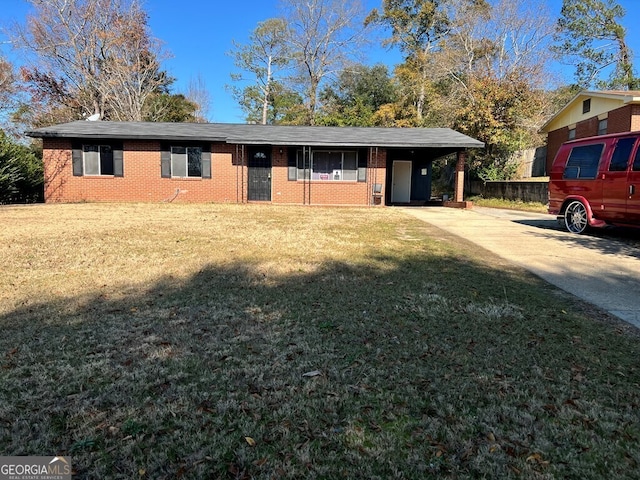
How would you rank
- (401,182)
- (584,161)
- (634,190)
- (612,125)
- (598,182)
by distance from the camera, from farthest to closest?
(401,182) → (612,125) → (584,161) → (598,182) → (634,190)

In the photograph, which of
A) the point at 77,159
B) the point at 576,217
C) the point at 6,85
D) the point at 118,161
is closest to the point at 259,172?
the point at 118,161

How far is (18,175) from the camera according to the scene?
52.7ft

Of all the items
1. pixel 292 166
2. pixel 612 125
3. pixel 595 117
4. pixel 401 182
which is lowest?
pixel 401 182

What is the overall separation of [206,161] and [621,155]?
1387 cm

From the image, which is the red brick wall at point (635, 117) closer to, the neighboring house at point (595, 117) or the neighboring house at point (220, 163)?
the neighboring house at point (595, 117)

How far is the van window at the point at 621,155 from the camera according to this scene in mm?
7992

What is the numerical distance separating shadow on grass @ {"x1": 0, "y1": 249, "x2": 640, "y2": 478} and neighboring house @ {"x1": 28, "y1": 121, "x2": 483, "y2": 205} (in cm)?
1339

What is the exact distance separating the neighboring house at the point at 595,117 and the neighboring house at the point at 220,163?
7.64 meters

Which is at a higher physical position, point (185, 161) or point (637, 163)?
point (185, 161)

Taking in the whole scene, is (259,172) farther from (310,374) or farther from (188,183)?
(310,374)

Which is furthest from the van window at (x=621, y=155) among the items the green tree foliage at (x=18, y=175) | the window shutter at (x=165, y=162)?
the green tree foliage at (x=18, y=175)

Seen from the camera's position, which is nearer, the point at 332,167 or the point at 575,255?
the point at 575,255

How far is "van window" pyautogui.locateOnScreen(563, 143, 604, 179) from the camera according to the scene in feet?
28.6

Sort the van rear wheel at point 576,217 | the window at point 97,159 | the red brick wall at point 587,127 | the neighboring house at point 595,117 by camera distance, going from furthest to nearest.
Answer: the red brick wall at point 587,127
the neighboring house at point 595,117
the window at point 97,159
the van rear wheel at point 576,217
